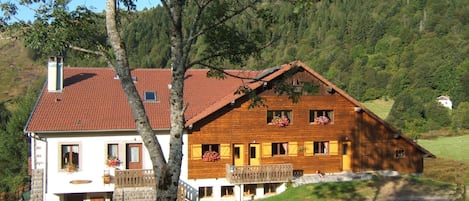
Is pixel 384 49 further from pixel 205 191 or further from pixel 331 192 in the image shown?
pixel 331 192

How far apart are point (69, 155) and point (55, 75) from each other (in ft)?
15.0

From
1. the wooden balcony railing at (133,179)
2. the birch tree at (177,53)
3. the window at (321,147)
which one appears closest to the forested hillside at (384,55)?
the window at (321,147)

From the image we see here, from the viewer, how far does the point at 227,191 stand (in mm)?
25938

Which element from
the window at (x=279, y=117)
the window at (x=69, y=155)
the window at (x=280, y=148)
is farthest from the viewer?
the window at (x=280, y=148)

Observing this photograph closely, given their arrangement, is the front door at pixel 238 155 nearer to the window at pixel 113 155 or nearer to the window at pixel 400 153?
the window at pixel 113 155

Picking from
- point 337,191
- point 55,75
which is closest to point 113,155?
point 55,75

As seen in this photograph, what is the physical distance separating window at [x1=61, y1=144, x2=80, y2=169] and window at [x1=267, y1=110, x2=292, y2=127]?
953 cm

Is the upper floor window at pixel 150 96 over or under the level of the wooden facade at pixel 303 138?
over

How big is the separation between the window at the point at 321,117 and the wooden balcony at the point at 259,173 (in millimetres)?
3226

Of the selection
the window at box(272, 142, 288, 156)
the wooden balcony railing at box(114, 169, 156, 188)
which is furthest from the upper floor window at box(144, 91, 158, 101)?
the window at box(272, 142, 288, 156)

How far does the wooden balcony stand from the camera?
80.7ft

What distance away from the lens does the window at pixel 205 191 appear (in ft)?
83.2

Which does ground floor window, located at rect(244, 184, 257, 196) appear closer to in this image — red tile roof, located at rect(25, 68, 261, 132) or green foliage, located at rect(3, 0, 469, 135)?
red tile roof, located at rect(25, 68, 261, 132)

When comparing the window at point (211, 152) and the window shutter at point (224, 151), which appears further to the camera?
the window shutter at point (224, 151)
